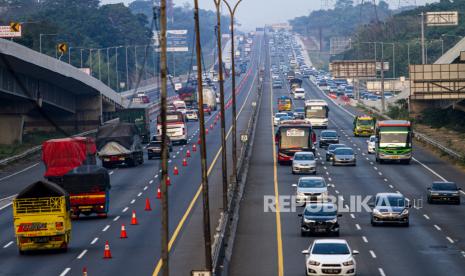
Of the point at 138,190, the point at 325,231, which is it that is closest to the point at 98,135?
the point at 138,190

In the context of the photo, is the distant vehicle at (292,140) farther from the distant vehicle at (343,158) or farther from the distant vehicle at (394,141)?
the distant vehicle at (394,141)

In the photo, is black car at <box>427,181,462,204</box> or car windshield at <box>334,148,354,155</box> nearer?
black car at <box>427,181,462,204</box>

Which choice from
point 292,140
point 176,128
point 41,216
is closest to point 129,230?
point 41,216

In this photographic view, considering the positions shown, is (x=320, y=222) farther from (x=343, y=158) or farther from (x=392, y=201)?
(x=343, y=158)

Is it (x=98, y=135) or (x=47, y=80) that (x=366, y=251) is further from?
(x=47, y=80)

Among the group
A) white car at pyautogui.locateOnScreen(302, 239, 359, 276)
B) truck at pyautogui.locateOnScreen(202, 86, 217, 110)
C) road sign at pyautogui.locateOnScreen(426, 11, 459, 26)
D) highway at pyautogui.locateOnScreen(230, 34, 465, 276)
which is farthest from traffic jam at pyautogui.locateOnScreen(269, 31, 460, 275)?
truck at pyautogui.locateOnScreen(202, 86, 217, 110)

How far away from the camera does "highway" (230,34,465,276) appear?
142ft

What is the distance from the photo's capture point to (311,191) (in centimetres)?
6216

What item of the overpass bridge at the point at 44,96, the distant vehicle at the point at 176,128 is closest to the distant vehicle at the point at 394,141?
the distant vehicle at the point at 176,128

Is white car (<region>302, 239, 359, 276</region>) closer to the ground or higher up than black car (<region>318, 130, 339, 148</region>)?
higher up

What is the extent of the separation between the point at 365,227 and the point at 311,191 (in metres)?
7.70

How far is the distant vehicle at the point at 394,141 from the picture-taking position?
85000mm

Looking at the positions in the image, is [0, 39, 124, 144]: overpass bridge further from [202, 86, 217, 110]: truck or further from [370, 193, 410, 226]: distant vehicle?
[370, 193, 410, 226]: distant vehicle

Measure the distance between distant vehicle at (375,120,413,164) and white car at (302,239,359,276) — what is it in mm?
45480
